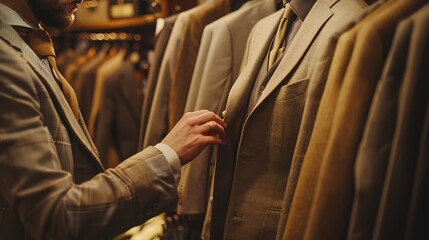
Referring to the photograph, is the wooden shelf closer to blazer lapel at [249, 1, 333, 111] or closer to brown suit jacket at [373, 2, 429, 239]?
blazer lapel at [249, 1, 333, 111]

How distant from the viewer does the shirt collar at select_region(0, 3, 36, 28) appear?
970 millimetres

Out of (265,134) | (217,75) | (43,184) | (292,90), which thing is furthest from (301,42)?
(43,184)

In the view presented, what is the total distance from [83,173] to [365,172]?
2.06ft

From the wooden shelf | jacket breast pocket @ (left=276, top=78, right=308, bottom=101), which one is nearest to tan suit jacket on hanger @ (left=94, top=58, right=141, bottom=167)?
the wooden shelf

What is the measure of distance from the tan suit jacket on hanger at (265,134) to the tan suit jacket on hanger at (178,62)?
530mm

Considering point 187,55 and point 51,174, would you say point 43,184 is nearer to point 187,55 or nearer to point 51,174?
point 51,174

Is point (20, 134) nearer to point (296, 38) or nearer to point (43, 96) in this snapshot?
point (43, 96)

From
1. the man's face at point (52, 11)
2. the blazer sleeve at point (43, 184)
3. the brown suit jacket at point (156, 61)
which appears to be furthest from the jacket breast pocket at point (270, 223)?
the brown suit jacket at point (156, 61)

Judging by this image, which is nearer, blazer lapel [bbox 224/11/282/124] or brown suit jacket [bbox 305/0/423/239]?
brown suit jacket [bbox 305/0/423/239]

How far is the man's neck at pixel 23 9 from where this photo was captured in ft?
3.30

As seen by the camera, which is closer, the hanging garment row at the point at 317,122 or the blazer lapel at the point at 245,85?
the hanging garment row at the point at 317,122

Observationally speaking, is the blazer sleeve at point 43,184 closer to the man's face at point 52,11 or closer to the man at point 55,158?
the man at point 55,158

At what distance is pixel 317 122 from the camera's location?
0.83 meters

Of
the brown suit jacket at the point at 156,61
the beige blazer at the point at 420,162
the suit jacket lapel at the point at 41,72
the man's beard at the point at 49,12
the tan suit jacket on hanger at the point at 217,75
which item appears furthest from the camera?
the brown suit jacket at the point at 156,61
